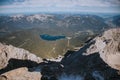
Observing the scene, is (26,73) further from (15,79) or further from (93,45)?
(93,45)

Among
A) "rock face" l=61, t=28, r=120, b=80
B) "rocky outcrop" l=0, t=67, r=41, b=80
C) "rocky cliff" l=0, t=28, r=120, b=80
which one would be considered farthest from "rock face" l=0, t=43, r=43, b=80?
"rock face" l=61, t=28, r=120, b=80

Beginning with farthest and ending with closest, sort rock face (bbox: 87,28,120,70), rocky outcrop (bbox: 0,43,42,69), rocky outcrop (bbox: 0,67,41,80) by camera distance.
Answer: rocky outcrop (bbox: 0,43,42,69) → rock face (bbox: 87,28,120,70) → rocky outcrop (bbox: 0,67,41,80)

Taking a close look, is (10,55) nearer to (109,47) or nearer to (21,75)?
(21,75)

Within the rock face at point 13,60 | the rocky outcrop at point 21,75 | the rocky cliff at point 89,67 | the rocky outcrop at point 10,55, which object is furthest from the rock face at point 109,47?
the rocky outcrop at point 10,55

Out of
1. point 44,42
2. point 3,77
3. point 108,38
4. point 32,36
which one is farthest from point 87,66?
point 32,36

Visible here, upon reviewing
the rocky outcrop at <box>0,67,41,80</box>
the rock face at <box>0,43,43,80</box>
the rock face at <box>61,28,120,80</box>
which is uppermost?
the rock face at <box>61,28,120,80</box>

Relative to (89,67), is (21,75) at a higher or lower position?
lower

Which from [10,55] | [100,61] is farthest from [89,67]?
[10,55]

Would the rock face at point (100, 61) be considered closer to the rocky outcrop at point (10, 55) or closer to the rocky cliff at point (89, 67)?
the rocky cliff at point (89, 67)

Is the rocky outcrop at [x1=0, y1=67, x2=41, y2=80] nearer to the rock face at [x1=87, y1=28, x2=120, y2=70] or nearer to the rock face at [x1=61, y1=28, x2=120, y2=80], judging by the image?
the rock face at [x1=61, y1=28, x2=120, y2=80]
